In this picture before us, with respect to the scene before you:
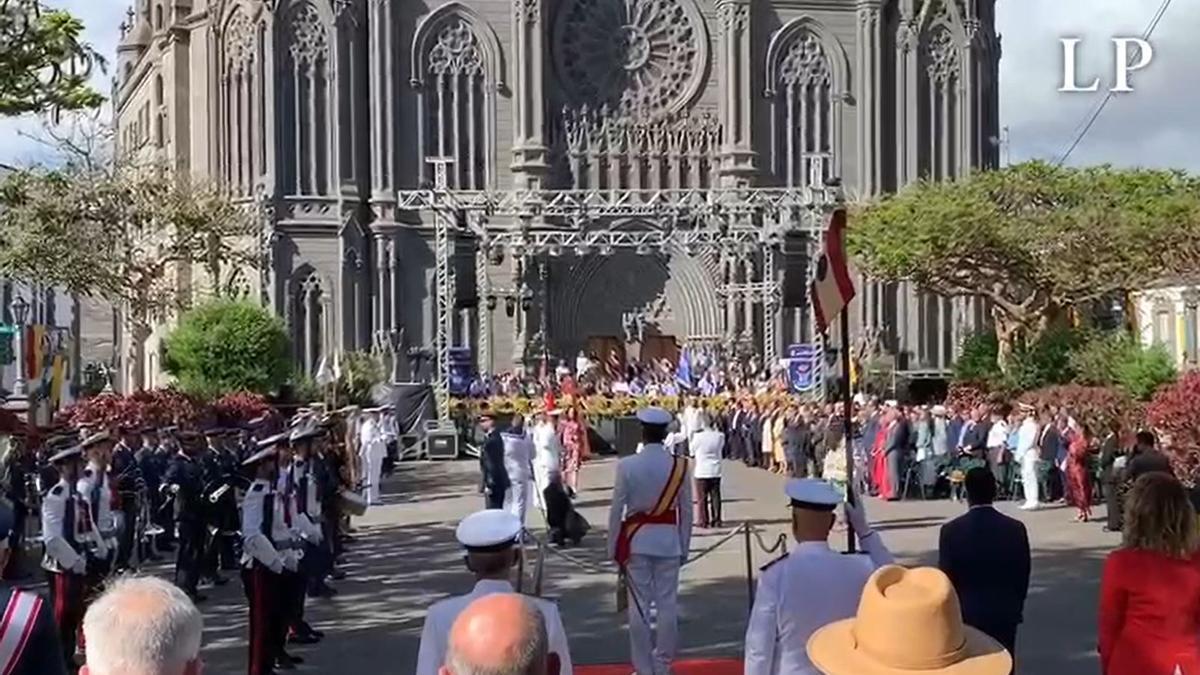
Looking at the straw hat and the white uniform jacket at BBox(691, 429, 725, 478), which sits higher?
the straw hat

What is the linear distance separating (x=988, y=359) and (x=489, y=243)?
43.9ft

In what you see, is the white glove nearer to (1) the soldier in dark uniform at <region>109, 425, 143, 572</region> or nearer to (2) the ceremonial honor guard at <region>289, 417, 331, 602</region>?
(2) the ceremonial honor guard at <region>289, 417, 331, 602</region>

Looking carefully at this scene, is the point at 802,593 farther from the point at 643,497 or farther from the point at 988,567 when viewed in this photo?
the point at 643,497

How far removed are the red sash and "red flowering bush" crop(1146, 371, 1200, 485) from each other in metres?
9.29

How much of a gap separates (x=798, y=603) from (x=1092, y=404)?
822 inches

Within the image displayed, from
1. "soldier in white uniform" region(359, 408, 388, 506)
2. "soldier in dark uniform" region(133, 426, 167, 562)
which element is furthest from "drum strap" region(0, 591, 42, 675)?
"soldier in white uniform" region(359, 408, 388, 506)

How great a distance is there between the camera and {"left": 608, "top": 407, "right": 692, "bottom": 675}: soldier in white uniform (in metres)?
10.5

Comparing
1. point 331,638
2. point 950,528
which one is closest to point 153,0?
point 331,638

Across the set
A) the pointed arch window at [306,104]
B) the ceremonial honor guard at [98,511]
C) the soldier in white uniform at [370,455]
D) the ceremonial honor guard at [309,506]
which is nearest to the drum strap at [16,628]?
the ceremonial honor guard at [98,511]

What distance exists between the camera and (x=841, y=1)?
5044cm

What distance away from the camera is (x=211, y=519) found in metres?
16.6

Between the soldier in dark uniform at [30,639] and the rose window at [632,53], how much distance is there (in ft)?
146

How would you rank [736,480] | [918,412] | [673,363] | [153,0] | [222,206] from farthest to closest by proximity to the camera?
[153,0] < [673,363] < [222,206] < [736,480] < [918,412]

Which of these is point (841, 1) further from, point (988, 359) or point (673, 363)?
point (988, 359)
